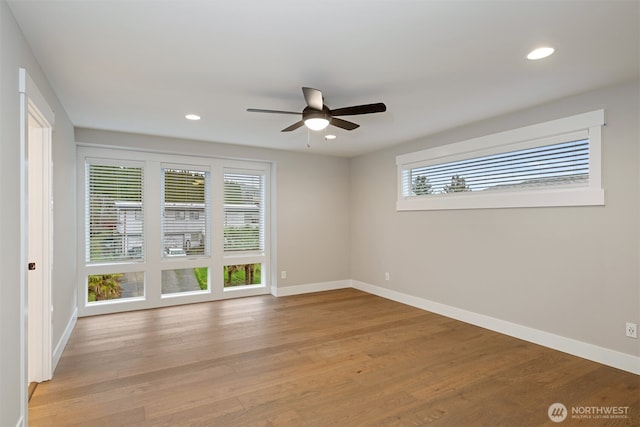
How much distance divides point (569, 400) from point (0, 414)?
11.4 ft

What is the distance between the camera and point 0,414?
1.72 m

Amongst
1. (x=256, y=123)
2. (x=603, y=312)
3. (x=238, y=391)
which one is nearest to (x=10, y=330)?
(x=238, y=391)

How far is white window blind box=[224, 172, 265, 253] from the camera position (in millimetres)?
5559

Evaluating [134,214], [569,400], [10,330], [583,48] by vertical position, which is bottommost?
[569,400]

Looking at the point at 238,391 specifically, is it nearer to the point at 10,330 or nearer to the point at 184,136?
the point at 10,330

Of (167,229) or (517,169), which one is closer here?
(517,169)

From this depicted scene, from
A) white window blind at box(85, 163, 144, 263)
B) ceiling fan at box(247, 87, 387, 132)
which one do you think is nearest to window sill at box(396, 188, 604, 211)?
ceiling fan at box(247, 87, 387, 132)

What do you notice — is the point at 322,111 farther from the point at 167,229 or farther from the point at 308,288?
the point at 308,288

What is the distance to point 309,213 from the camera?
608cm

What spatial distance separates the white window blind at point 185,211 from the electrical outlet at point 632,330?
503cm

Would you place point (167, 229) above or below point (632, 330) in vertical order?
above

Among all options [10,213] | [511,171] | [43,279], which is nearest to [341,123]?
[511,171]

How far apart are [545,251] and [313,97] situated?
2.82m

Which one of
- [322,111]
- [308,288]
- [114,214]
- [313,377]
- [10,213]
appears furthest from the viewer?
[308,288]
